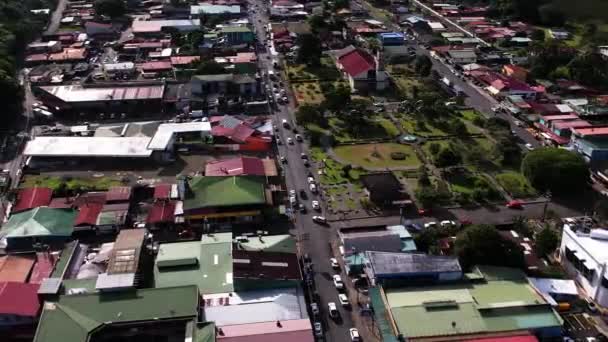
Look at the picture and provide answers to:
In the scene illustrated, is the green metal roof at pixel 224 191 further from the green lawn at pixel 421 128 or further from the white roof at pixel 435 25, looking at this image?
the white roof at pixel 435 25

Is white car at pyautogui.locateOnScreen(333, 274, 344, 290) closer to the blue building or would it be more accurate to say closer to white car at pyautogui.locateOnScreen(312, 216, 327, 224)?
white car at pyautogui.locateOnScreen(312, 216, 327, 224)

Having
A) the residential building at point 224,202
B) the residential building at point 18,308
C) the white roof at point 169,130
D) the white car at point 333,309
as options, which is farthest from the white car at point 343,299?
the white roof at point 169,130

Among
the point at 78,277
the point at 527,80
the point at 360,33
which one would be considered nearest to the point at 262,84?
the point at 360,33

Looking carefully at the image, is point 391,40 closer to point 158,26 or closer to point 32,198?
point 158,26

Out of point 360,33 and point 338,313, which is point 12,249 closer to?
point 338,313

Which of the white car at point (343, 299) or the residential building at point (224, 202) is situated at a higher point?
the residential building at point (224, 202)

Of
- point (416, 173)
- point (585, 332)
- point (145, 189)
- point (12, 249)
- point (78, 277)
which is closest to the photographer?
point (585, 332)

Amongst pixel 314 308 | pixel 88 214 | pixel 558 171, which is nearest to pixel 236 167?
pixel 88 214
